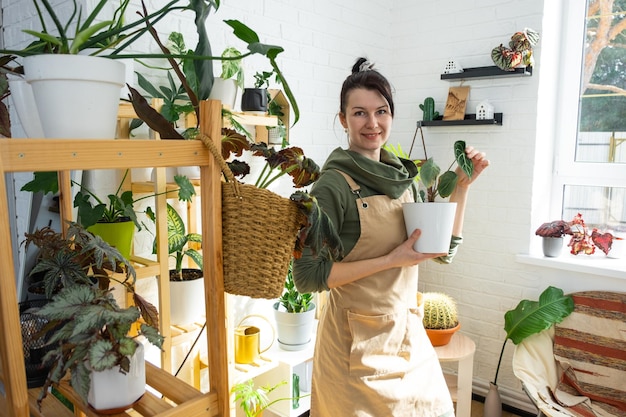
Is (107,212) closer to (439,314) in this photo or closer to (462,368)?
(439,314)

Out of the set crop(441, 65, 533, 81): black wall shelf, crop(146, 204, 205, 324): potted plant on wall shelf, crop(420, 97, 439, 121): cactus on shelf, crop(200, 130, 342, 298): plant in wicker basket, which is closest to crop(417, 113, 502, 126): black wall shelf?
crop(420, 97, 439, 121): cactus on shelf

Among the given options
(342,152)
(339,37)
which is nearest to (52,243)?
(342,152)

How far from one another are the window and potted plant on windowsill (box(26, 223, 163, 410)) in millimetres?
2599

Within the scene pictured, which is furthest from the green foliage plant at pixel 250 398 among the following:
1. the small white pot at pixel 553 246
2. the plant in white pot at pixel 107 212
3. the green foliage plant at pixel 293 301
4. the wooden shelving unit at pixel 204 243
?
the small white pot at pixel 553 246

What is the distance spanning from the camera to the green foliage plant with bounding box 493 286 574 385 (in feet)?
7.61

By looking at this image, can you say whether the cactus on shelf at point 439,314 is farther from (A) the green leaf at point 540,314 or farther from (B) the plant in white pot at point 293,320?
(B) the plant in white pot at point 293,320

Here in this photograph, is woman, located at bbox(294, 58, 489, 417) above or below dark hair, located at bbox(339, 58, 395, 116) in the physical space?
below

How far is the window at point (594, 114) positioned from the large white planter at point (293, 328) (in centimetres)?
162

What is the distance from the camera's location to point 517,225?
2641mm

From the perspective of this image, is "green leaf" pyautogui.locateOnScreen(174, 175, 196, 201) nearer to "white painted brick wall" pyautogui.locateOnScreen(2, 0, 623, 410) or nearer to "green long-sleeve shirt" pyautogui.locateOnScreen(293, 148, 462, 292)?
"green long-sleeve shirt" pyautogui.locateOnScreen(293, 148, 462, 292)

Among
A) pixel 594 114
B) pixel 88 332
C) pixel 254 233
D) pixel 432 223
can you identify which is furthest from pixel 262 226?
pixel 594 114

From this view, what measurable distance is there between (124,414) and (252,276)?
10.4 inches

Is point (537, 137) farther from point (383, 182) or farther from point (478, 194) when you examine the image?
point (383, 182)

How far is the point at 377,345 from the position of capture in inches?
54.8
